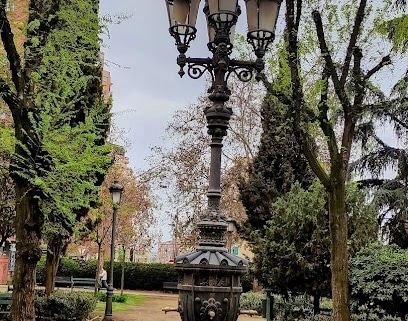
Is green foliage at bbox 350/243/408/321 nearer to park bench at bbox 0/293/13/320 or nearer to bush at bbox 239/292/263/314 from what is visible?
bush at bbox 239/292/263/314

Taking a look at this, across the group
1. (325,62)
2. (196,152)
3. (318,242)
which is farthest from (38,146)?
(196,152)

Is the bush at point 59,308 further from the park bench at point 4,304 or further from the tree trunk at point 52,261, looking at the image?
the tree trunk at point 52,261

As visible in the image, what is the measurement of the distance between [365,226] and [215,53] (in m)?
9.52

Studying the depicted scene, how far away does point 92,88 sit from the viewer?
1689cm

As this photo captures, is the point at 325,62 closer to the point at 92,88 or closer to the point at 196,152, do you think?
the point at 92,88

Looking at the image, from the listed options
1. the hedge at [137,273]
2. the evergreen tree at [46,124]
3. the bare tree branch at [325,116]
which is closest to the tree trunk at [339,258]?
the bare tree branch at [325,116]

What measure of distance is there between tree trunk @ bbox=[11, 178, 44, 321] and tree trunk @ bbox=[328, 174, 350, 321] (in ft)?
16.8

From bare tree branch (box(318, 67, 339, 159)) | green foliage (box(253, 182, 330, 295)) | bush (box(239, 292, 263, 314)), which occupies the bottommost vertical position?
bush (box(239, 292, 263, 314))

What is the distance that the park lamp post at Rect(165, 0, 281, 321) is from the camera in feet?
16.5

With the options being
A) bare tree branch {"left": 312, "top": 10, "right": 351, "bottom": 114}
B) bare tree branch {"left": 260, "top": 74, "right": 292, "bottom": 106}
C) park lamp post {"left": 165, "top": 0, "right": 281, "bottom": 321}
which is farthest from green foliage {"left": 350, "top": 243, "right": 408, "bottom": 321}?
park lamp post {"left": 165, "top": 0, "right": 281, "bottom": 321}

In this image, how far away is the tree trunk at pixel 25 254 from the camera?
366 inches

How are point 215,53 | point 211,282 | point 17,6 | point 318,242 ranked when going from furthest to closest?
point 318,242 → point 17,6 → point 215,53 → point 211,282

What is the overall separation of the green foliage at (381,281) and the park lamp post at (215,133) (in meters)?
7.22

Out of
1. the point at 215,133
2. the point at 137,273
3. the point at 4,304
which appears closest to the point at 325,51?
the point at 215,133
